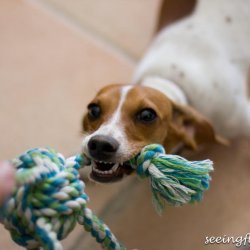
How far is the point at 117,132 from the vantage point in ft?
2.81

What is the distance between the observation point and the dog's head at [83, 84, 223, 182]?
0.79 m

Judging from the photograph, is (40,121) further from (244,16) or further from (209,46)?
(244,16)

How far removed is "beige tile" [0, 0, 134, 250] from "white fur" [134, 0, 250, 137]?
0.18 metres

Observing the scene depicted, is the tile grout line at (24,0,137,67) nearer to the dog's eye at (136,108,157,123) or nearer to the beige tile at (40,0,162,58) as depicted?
the beige tile at (40,0,162,58)

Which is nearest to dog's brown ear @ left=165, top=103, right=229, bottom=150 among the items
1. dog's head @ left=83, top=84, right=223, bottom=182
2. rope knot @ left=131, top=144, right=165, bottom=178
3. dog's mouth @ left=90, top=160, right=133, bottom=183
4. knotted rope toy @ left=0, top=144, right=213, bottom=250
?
dog's head @ left=83, top=84, right=223, bottom=182

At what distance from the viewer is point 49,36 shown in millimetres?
1522

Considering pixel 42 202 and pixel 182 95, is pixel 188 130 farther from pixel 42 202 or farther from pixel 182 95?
pixel 42 202

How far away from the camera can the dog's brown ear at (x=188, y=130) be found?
3.49ft

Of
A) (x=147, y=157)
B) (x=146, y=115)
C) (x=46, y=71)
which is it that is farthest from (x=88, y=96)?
(x=147, y=157)

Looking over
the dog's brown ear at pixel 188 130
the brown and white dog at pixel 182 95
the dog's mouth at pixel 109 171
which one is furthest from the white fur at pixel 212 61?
the dog's mouth at pixel 109 171

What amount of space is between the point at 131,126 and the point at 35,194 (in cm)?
43

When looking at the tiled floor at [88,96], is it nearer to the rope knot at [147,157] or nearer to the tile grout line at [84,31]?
the tile grout line at [84,31]

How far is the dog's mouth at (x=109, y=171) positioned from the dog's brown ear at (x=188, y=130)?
24cm

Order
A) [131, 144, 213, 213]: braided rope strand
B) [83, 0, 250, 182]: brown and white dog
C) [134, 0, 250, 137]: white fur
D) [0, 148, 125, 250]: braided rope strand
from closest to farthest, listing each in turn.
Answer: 1. [0, 148, 125, 250]: braided rope strand
2. [131, 144, 213, 213]: braided rope strand
3. [83, 0, 250, 182]: brown and white dog
4. [134, 0, 250, 137]: white fur
